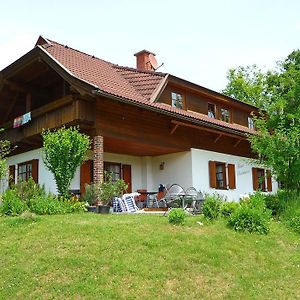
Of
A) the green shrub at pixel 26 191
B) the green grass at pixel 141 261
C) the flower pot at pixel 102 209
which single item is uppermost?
the green shrub at pixel 26 191

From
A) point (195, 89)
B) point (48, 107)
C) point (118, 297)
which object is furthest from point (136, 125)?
point (118, 297)

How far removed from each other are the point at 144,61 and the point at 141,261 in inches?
638

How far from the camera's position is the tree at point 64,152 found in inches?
464

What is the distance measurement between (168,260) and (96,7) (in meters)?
5.45

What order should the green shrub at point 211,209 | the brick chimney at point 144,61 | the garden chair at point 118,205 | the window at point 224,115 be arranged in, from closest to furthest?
1. the green shrub at point 211,209
2. the garden chair at point 118,205
3. the window at point 224,115
4. the brick chimney at point 144,61

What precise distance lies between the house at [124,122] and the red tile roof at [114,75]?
0.17 ft

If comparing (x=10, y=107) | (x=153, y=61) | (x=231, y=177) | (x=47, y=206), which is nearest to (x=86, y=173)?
(x=47, y=206)

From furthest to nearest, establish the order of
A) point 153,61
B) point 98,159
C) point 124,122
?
1. point 153,61
2. point 124,122
3. point 98,159

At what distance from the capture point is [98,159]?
520 inches

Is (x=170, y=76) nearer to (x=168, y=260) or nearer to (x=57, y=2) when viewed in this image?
(x=57, y=2)

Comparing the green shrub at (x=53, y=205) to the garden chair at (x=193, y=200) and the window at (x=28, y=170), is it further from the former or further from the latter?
the window at (x=28, y=170)

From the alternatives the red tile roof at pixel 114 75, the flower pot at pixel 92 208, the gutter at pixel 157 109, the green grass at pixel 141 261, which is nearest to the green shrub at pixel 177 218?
the green grass at pixel 141 261

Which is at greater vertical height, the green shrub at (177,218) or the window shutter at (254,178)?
the window shutter at (254,178)

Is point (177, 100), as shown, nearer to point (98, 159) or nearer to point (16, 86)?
point (98, 159)
